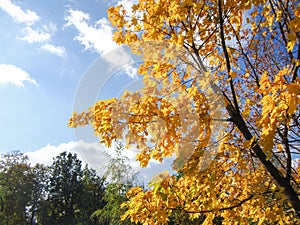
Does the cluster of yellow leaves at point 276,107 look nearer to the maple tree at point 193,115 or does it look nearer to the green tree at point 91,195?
the maple tree at point 193,115

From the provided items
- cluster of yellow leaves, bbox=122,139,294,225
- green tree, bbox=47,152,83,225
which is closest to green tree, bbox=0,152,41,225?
green tree, bbox=47,152,83,225

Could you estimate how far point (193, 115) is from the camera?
303cm

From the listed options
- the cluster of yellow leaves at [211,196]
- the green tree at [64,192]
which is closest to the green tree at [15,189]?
the green tree at [64,192]

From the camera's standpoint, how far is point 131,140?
10.4ft

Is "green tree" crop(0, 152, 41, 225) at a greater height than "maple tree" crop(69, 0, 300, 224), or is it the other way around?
"green tree" crop(0, 152, 41, 225)

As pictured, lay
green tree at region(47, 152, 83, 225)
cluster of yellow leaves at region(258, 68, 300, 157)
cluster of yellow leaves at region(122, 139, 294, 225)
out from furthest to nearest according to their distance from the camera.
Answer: green tree at region(47, 152, 83, 225) < cluster of yellow leaves at region(122, 139, 294, 225) < cluster of yellow leaves at region(258, 68, 300, 157)

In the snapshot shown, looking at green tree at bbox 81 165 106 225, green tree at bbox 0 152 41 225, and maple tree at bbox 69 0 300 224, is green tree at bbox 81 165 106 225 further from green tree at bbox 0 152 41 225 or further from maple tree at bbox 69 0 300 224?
maple tree at bbox 69 0 300 224

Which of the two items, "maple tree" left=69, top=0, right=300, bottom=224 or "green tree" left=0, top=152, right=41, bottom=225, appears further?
"green tree" left=0, top=152, right=41, bottom=225

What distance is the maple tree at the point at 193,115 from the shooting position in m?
2.99

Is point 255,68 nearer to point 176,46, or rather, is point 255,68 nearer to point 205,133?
point 176,46

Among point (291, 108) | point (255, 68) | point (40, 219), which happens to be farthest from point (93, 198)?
point (291, 108)

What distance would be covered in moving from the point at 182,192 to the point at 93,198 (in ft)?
113

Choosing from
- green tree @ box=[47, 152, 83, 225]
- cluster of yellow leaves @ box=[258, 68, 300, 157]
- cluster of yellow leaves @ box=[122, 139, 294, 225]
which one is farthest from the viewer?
green tree @ box=[47, 152, 83, 225]

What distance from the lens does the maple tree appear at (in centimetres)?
299
